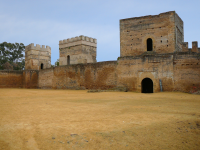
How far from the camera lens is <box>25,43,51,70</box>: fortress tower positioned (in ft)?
91.7

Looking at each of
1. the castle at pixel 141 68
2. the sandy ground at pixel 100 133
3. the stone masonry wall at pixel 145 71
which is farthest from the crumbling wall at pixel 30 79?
the sandy ground at pixel 100 133

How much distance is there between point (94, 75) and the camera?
697 inches

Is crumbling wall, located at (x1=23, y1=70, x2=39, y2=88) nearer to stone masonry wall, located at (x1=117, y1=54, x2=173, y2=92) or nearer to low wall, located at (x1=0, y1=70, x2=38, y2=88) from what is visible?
low wall, located at (x1=0, y1=70, x2=38, y2=88)

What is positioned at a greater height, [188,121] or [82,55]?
[82,55]

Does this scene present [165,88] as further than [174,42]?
No

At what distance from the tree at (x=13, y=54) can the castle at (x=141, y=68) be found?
18568mm

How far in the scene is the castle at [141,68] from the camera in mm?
13418

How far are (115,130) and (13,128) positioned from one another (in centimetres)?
226

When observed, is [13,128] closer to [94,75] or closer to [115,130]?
[115,130]

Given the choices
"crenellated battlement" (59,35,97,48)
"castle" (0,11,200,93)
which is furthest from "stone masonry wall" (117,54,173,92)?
"crenellated battlement" (59,35,97,48)

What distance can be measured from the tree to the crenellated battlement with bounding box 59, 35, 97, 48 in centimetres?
1888

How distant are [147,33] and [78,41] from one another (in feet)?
39.0

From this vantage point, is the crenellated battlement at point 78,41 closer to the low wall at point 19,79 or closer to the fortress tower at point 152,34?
the low wall at point 19,79

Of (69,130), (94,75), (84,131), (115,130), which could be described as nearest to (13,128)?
(69,130)
